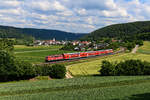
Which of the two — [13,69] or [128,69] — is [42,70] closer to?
[13,69]

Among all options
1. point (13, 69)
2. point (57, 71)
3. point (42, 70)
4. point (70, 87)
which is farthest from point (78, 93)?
point (13, 69)

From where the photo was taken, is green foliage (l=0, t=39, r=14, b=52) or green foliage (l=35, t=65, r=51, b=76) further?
green foliage (l=0, t=39, r=14, b=52)

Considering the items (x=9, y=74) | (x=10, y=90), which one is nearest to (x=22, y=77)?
(x=9, y=74)

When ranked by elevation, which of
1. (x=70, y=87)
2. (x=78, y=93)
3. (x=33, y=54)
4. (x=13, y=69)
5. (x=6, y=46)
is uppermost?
(x=6, y=46)

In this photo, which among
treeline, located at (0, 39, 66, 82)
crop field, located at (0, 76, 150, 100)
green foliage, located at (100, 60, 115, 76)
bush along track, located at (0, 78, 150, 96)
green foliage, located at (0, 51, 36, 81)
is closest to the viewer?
crop field, located at (0, 76, 150, 100)

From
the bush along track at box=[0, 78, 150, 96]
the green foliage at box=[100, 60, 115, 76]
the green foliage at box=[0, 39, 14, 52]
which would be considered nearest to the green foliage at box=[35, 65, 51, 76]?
the bush along track at box=[0, 78, 150, 96]

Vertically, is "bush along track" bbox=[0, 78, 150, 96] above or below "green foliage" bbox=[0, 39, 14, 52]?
below

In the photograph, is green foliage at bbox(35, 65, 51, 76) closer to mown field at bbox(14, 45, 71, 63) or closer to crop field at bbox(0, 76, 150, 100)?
crop field at bbox(0, 76, 150, 100)

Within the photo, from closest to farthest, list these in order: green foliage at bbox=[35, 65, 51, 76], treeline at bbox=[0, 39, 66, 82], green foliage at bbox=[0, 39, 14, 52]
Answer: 1. treeline at bbox=[0, 39, 66, 82]
2. green foliage at bbox=[35, 65, 51, 76]
3. green foliage at bbox=[0, 39, 14, 52]

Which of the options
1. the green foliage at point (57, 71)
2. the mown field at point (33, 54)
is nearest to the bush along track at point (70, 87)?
the green foliage at point (57, 71)

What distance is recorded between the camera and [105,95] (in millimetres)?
22625

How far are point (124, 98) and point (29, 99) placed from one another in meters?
14.6

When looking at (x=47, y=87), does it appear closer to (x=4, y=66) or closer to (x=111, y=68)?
(x=4, y=66)

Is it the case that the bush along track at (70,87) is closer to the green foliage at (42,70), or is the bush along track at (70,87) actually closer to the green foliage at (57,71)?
the green foliage at (57,71)
